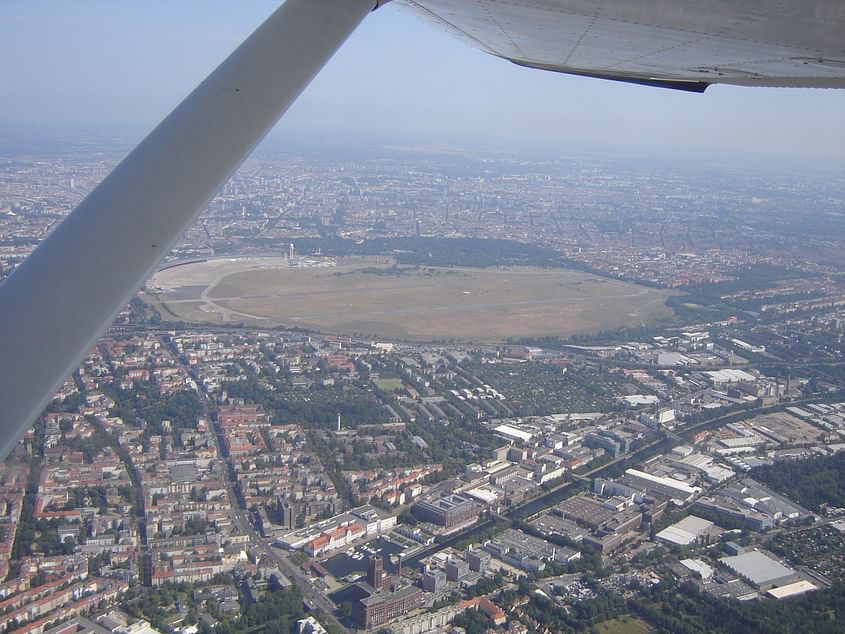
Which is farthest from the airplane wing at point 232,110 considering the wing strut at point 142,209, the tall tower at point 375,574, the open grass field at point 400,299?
the open grass field at point 400,299

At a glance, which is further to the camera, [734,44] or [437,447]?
[437,447]

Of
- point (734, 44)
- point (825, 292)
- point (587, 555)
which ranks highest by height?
point (734, 44)

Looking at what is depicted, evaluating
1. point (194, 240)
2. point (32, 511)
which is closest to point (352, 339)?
point (32, 511)

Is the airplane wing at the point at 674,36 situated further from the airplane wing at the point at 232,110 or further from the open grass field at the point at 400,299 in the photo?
the open grass field at the point at 400,299

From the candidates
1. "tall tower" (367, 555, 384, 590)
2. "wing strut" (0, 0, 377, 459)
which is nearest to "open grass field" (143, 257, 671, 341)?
"tall tower" (367, 555, 384, 590)

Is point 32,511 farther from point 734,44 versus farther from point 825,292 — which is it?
point 825,292

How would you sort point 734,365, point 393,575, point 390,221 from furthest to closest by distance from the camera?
1. point 390,221
2. point 734,365
3. point 393,575

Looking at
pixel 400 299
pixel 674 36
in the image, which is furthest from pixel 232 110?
pixel 400 299

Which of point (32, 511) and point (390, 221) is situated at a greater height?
point (390, 221)
